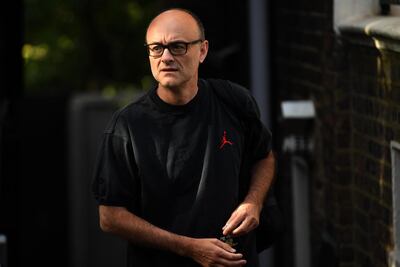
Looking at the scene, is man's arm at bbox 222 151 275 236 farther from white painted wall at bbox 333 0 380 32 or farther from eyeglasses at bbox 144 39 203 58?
white painted wall at bbox 333 0 380 32

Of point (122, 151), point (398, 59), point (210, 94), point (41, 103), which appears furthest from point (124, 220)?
point (41, 103)

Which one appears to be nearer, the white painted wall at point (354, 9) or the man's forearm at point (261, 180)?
the man's forearm at point (261, 180)

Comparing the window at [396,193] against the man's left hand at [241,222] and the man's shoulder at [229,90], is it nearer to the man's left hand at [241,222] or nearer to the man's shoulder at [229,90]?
the man's shoulder at [229,90]

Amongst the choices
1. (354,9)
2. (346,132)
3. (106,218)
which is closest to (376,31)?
(354,9)

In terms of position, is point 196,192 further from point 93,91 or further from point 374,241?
point 93,91

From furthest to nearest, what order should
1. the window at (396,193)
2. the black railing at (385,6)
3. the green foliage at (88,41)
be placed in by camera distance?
the green foliage at (88,41) < the black railing at (385,6) < the window at (396,193)

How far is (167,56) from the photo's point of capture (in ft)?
16.1

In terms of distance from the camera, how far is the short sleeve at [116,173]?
496 centimetres

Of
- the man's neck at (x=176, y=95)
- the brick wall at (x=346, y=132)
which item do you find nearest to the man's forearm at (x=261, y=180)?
the man's neck at (x=176, y=95)

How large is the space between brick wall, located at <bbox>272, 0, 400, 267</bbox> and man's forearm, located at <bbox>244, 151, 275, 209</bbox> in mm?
938

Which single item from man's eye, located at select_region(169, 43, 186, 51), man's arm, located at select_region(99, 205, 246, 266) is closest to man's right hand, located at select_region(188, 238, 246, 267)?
man's arm, located at select_region(99, 205, 246, 266)

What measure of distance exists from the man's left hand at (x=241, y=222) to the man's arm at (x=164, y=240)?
0.06m

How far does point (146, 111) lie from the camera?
501 centimetres

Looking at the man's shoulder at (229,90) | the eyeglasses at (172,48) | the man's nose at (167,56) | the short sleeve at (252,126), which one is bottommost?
the short sleeve at (252,126)
